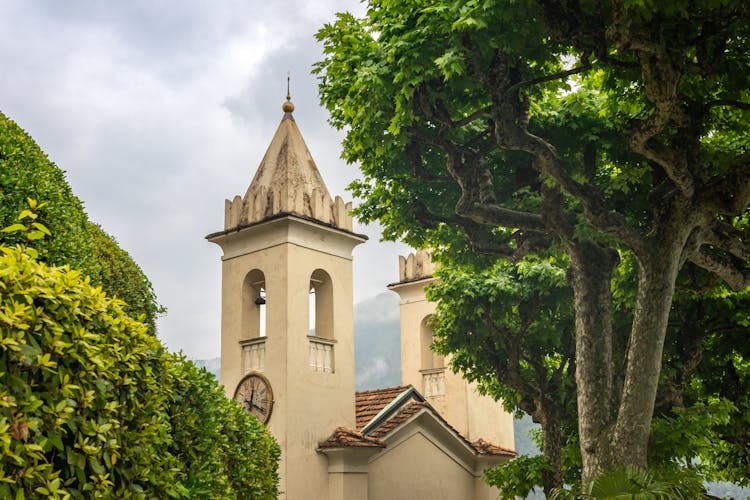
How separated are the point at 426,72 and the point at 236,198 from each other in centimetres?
1026

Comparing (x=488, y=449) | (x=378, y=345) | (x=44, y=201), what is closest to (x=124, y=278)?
(x=44, y=201)

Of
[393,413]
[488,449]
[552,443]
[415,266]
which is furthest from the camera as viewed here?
[415,266]

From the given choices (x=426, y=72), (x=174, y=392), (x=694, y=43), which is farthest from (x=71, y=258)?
(x=694, y=43)

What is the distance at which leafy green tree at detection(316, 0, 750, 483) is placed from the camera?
928cm

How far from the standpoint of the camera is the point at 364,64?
10.5 metres

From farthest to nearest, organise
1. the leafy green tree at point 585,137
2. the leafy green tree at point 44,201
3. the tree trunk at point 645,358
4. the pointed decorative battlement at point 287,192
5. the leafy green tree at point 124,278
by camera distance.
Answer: the pointed decorative battlement at point 287,192, the tree trunk at point 645,358, the leafy green tree at point 585,137, the leafy green tree at point 124,278, the leafy green tree at point 44,201

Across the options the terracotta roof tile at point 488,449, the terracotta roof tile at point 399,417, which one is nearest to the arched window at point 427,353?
the terracotta roof tile at point 488,449

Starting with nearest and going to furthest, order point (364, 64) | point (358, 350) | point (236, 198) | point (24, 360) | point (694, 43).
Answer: point (24, 360), point (694, 43), point (364, 64), point (236, 198), point (358, 350)

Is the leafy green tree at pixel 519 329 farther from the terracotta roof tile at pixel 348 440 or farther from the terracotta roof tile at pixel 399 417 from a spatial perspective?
the terracotta roof tile at pixel 399 417

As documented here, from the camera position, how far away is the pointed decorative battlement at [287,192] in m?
18.3

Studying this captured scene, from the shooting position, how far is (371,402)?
20.3 meters

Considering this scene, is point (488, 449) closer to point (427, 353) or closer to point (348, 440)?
point (427, 353)

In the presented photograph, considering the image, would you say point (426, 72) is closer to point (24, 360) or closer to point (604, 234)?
point (604, 234)

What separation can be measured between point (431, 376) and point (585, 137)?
12.4 m
